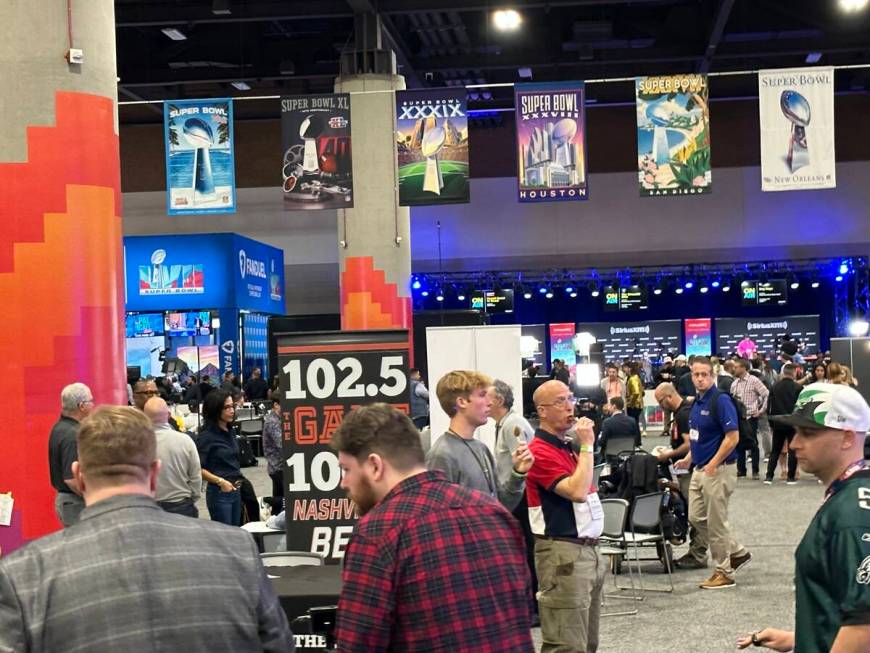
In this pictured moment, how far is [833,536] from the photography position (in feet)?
8.38

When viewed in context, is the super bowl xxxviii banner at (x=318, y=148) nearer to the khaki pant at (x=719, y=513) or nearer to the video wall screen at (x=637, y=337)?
the khaki pant at (x=719, y=513)

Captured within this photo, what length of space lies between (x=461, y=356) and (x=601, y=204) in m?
18.5

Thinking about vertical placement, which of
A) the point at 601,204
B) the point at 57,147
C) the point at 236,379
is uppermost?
the point at 601,204

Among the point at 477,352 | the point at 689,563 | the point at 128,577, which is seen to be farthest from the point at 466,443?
the point at 477,352

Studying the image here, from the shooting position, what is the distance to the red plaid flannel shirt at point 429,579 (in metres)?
2.38

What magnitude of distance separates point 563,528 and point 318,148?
11003mm

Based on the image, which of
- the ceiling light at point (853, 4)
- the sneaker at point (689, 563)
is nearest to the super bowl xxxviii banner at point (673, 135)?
the ceiling light at point (853, 4)

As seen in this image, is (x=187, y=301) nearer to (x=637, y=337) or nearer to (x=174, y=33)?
(x=174, y=33)

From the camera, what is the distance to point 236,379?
22.5 m

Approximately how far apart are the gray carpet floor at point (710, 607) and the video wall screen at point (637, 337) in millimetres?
25397

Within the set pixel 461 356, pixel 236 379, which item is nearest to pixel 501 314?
pixel 236 379

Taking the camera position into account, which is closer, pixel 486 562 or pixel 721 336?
pixel 486 562

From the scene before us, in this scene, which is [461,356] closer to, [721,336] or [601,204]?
[601,204]

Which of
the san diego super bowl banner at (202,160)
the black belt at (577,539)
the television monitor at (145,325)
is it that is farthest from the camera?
the television monitor at (145,325)
